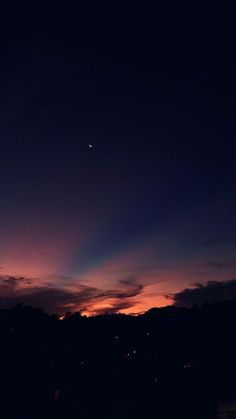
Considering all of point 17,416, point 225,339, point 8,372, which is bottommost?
point 17,416

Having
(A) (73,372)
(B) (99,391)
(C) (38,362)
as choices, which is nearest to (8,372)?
(C) (38,362)

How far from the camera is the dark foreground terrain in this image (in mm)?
22766

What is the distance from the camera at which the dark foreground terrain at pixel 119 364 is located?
22.8m

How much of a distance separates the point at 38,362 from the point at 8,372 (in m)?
1.87

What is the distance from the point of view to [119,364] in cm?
2605

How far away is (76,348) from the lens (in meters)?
25.9

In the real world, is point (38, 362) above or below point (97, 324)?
below

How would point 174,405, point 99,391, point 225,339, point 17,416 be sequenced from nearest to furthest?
1. point 17,416
2. point 174,405
3. point 99,391
4. point 225,339

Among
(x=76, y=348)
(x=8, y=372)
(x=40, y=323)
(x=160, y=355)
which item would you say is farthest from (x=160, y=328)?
(x=8, y=372)

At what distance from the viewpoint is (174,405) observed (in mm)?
22781

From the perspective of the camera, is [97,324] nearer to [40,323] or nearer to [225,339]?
[40,323]

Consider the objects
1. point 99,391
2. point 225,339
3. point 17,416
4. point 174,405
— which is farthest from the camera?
point 225,339

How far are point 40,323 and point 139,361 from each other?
22.4ft

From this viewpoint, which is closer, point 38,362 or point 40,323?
point 38,362
